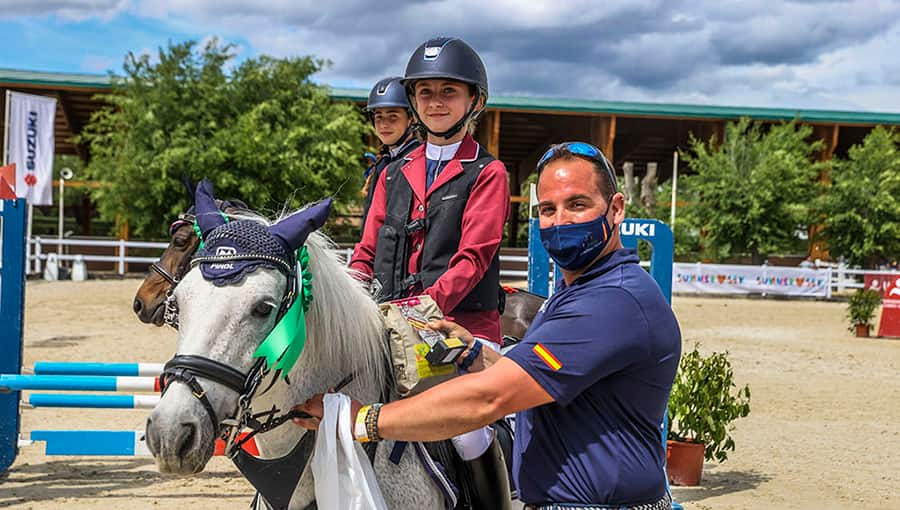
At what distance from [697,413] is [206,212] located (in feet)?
16.5

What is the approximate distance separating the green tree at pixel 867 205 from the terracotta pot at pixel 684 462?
85.8 ft

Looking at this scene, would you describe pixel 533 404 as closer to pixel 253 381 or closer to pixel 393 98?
pixel 253 381

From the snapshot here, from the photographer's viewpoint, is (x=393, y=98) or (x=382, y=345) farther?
(x=393, y=98)

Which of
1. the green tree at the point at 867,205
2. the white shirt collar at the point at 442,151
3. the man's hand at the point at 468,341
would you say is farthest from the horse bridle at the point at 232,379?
the green tree at the point at 867,205

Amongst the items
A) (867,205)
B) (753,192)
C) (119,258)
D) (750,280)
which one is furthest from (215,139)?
(867,205)

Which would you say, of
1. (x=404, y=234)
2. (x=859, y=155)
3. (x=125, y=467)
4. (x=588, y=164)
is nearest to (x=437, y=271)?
(x=404, y=234)

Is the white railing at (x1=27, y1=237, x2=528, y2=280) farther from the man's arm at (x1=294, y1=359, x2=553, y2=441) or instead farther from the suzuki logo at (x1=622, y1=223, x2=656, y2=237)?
the man's arm at (x1=294, y1=359, x2=553, y2=441)

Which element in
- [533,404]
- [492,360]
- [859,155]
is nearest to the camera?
[533,404]

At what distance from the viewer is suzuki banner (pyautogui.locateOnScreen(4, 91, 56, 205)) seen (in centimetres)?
2159

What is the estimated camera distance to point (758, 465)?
7.26 metres

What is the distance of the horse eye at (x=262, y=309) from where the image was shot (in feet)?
6.82

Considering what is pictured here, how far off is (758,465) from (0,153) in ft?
114

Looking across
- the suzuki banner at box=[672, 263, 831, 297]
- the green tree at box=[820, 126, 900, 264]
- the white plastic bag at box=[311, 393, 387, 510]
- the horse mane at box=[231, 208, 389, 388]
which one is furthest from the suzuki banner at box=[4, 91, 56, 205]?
the green tree at box=[820, 126, 900, 264]

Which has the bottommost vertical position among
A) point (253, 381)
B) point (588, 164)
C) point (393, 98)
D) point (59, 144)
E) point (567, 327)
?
point (253, 381)
